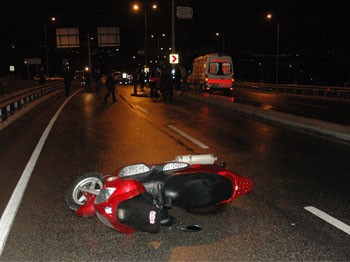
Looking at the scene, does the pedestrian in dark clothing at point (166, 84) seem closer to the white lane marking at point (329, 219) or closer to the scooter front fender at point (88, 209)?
the white lane marking at point (329, 219)

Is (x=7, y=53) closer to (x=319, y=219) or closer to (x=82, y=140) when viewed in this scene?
(x=82, y=140)

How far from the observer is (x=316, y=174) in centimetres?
780

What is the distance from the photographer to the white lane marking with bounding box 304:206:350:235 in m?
5.16

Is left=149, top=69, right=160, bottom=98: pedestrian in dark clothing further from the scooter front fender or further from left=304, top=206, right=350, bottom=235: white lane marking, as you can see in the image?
the scooter front fender

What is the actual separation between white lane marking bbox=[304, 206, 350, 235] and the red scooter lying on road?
88 centimetres

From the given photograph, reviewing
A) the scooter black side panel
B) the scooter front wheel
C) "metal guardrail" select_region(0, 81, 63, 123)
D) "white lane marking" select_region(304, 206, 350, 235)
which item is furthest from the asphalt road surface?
"metal guardrail" select_region(0, 81, 63, 123)

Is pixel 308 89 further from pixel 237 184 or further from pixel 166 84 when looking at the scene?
pixel 237 184

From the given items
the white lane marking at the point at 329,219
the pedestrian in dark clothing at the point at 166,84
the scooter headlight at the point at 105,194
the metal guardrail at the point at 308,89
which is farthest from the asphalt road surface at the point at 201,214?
the metal guardrail at the point at 308,89

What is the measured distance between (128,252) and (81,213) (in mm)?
1111

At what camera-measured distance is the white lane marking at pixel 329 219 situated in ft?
16.9

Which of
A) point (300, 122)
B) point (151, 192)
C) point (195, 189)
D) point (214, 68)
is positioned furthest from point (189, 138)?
point (214, 68)

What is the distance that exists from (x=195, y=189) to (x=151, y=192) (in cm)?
53

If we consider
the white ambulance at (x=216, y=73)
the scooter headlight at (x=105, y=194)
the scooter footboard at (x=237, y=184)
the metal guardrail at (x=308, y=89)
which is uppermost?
the white ambulance at (x=216, y=73)

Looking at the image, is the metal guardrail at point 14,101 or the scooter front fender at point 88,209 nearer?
the scooter front fender at point 88,209
